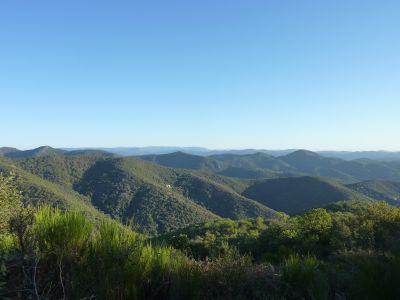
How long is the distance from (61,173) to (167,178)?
3466cm

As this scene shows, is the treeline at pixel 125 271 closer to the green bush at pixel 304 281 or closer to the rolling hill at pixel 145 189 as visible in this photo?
the green bush at pixel 304 281

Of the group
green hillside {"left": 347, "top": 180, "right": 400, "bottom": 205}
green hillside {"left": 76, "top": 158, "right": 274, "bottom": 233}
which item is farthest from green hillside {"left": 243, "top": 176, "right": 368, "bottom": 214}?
green hillside {"left": 76, "top": 158, "right": 274, "bottom": 233}

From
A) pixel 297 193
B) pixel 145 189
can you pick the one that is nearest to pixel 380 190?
pixel 297 193

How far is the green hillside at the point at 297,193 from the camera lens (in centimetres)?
11569

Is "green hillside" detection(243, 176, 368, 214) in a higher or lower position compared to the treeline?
lower

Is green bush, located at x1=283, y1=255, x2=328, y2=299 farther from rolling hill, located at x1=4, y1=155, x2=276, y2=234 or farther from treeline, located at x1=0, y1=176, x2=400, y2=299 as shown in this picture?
rolling hill, located at x1=4, y1=155, x2=276, y2=234

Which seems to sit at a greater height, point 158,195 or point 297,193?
point 158,195

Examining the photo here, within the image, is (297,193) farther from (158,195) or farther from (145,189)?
(145,189)

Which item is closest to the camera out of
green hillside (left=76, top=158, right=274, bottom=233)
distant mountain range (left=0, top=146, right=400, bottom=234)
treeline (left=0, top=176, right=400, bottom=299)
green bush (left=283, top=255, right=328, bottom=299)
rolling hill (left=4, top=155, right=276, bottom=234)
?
treeline (left=0, top=176, right=400, bottom=299)

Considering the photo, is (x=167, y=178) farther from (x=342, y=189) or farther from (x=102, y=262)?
(x=102, y=262)

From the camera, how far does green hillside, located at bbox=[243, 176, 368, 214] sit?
380ft

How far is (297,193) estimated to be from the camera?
128375 millimetres

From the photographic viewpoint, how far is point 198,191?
12131 cm

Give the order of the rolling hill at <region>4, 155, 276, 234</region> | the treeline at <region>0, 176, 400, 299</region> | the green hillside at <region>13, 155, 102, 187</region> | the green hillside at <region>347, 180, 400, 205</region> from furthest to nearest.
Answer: the green hillside at <region>347, 180, 400, 205</region>, the green hillside at <region>13, 155, 102, 187</region>, the rolling hill at <region>4, 155, 276, 234</region>, the treeline at <region>0, 176, 400, 299</region>
